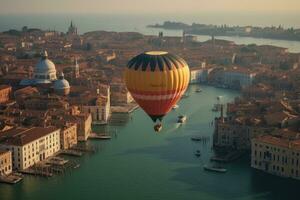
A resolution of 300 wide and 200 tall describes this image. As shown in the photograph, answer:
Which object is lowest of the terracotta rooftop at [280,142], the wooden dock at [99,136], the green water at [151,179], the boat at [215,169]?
the green water at [151,179]

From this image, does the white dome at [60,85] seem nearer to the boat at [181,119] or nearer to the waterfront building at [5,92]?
the waterfront building at [5,92]

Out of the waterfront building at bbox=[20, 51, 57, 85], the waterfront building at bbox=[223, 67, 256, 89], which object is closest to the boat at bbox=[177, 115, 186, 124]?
the waterfront building at bbox=[20, 51, 57, 85]

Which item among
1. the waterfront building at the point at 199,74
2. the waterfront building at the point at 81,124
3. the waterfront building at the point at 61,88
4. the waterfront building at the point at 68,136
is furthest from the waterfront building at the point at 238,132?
the waterfront building at the point at 199,74

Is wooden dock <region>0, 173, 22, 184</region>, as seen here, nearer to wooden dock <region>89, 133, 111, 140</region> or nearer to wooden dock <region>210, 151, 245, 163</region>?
wooden dock <region>89, 133, 111, 140</region>

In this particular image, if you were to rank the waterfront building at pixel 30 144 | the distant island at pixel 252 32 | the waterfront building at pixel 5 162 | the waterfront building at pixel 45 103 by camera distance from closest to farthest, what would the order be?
the waterfront building at pixel 5 162
the waterfront building at pixel 30 144
the waterfront building at pixel 45 103
the distant island at pixel 252 32

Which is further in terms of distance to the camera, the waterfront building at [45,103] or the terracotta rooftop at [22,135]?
the waterfront building at [45,103]

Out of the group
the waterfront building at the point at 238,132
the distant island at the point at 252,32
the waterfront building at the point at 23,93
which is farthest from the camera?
the distant island at the point at 252,32

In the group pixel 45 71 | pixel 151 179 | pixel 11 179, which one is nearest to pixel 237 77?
pixel 45 71
